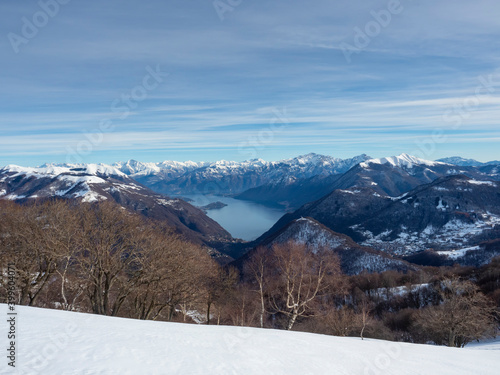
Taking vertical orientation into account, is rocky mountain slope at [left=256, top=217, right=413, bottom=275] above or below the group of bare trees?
below

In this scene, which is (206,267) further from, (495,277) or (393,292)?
(495,277)

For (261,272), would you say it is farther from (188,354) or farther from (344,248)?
(344,248)

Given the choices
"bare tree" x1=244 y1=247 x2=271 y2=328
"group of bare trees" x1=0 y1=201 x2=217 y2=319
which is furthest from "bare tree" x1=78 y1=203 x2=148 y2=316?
"bare tree" x1=244 y1=247 x2=271 y2=328

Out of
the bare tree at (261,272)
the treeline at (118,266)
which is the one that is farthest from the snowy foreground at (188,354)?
the bare tree at (261,272)

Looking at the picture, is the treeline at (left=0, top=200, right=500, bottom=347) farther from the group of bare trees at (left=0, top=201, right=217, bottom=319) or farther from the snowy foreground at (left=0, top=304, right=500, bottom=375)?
the snowy foreground at (left=0, top=304, right=500, bottom=375)

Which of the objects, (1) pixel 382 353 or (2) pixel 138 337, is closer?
(2) pixel 138 337

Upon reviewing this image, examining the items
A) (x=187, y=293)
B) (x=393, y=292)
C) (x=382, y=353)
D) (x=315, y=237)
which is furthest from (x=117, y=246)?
(x=315, y=237)

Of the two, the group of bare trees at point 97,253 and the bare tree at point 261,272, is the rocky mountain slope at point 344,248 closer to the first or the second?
the bare tree at point 261,272

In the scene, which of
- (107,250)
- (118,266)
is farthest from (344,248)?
(107,250)

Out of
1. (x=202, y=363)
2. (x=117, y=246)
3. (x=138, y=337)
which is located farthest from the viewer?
(x=117, y=246)
